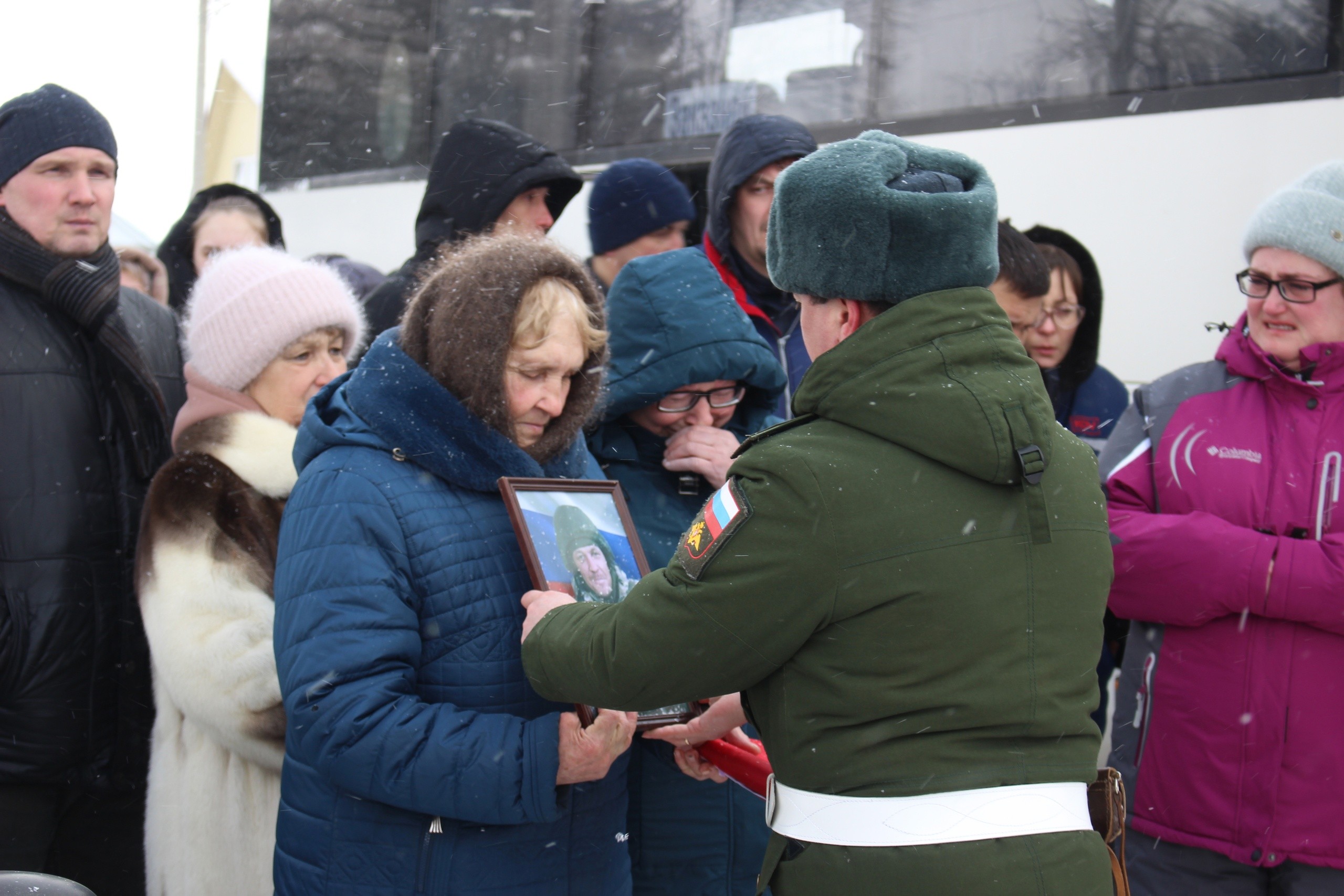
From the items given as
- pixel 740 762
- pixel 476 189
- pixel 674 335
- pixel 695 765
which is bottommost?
pixel 695 765

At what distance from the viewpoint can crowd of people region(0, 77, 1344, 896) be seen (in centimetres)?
153

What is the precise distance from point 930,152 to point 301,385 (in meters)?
1.78

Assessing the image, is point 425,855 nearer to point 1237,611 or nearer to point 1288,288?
point 1237,611

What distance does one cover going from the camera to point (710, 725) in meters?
2.09

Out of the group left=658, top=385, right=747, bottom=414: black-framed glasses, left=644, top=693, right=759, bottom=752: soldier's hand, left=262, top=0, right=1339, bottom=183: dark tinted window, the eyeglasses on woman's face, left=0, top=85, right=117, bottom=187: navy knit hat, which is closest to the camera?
left=644, top=693, right=759, bottom=752: soldier's hand

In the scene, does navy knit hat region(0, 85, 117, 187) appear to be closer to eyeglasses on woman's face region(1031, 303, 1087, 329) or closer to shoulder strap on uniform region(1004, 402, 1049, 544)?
shoulder strap on uniform region(1004, 402, 1049, 544)

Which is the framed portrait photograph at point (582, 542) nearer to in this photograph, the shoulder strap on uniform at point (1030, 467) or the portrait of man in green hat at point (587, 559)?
the portrait of man in green hat at point (587, 559)

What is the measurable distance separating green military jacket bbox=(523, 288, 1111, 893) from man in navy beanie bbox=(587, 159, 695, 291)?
2590 millimetres

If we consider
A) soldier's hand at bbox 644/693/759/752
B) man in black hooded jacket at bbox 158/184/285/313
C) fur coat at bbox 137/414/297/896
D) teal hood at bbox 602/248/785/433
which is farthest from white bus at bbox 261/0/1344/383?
fur coat at bbox 137/414/297/896

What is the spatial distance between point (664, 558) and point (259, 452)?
94 centimetres

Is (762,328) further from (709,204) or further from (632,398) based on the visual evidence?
(632,398)

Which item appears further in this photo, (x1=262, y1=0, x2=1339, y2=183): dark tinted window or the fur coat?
(x1=262, y1=0, x2=1339, y2=183): dark tinted window

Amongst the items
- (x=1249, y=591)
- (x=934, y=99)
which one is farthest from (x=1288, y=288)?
(x=934, y=99)

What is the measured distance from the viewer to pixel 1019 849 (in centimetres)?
151
